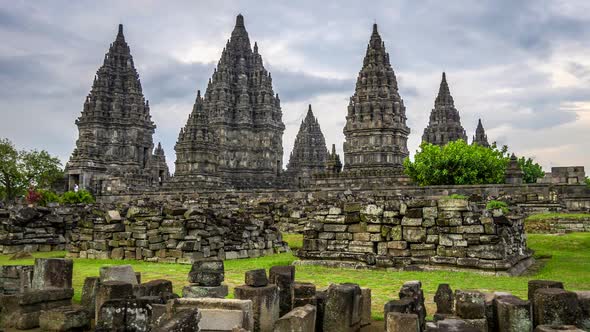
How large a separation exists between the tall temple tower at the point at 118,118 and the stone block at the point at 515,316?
5276 cm

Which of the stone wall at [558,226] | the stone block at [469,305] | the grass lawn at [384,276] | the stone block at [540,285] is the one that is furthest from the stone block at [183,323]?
the stone wall at [558,226]

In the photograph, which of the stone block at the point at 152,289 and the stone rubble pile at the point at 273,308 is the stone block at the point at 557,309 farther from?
the stone block at the point at 152,289

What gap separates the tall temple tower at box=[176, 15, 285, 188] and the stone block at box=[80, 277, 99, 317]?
50.0m

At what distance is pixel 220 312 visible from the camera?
5.46 meters

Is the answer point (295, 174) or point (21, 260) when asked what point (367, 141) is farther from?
point (21, 260)

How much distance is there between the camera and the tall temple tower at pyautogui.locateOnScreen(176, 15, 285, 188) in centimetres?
5916

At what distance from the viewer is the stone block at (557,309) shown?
5730mm

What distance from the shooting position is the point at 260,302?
603 cm

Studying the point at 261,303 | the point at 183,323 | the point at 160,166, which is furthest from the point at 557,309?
the point at 160,166

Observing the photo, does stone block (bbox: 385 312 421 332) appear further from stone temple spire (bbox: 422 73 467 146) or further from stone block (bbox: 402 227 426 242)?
stone temple spire (bbox: 422 73 467 146)

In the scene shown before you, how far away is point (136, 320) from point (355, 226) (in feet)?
23.2

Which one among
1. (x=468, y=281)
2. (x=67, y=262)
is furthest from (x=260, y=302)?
(x=468, y=281)

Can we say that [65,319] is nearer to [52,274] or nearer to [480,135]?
[52,274]

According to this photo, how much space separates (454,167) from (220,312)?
114ft
